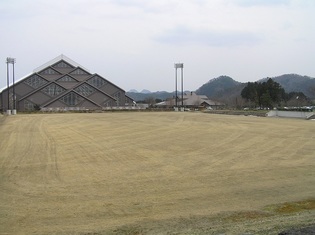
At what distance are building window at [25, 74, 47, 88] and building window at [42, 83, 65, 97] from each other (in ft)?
15.0

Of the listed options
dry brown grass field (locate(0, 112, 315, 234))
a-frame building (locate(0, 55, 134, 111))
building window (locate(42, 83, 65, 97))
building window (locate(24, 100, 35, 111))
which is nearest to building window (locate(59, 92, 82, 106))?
a-frame building (locate(0, 55, 134, 111))

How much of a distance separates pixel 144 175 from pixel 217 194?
11.7 ft

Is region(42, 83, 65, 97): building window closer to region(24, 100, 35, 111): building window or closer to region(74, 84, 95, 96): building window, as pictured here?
region(74, 84, 95, 96): building window

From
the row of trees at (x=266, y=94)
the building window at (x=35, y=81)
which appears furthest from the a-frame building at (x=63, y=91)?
the row of trees at (x=266, y=94)

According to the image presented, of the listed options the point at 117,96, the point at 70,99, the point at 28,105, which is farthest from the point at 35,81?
the point at 117,96

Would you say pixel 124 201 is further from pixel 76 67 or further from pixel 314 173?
pixel 76 67

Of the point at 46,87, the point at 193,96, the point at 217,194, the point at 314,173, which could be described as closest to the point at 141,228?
the point at 217,194

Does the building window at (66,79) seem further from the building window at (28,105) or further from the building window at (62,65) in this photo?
the building window at (28,105)

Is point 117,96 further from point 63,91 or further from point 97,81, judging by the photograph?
point 63,91

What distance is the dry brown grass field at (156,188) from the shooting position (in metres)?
9.33

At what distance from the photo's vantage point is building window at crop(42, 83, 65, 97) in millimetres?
96012

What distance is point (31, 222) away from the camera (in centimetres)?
959

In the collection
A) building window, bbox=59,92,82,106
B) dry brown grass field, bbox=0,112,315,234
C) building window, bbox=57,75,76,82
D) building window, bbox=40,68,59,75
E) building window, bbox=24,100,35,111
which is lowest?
dry brown grass field, bbox=0,112,315,234

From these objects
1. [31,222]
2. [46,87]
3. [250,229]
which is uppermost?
[46,87]
